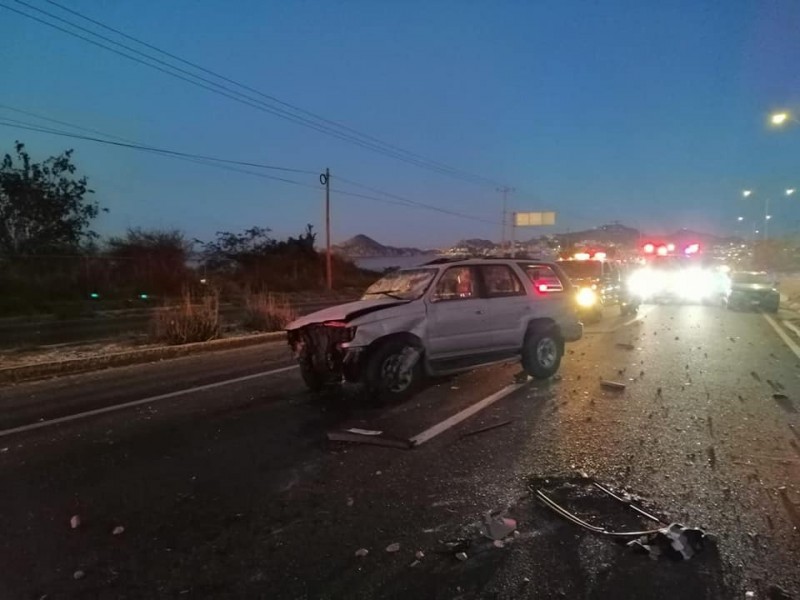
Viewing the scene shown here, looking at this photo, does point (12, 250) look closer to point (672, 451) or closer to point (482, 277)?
point (482, 277)

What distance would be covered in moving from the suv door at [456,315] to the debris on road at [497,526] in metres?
4.19

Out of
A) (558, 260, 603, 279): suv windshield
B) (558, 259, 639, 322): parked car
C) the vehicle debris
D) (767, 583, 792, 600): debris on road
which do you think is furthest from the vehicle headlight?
(767, 583, 792, 600): debris on road

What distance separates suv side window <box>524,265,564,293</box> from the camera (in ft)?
33.4

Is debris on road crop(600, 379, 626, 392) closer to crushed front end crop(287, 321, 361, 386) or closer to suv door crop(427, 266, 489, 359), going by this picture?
suv door crop(427, 266, 489, 359)

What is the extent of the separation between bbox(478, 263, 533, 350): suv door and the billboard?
52958 mm

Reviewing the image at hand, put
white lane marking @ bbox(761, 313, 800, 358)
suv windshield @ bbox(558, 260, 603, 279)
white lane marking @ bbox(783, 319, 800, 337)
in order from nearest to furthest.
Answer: white lane marking @ bbox(761, 313, 800, 358) < white lane marking @ bbox(783, 319, 800, 337) < suv windshield @ bbox(558, 260, 603, 279)

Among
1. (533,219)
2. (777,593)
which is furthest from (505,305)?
(533,219)

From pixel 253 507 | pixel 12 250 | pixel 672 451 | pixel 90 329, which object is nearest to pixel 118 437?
pixel 253 507

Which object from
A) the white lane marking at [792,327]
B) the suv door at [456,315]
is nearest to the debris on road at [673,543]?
the suv door at [456,315]

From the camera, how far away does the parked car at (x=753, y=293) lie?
24.4m

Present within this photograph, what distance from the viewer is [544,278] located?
10.4 metres

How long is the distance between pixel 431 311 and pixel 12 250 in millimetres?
29498

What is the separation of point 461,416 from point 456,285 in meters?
2.34

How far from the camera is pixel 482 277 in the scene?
9.45 meters
